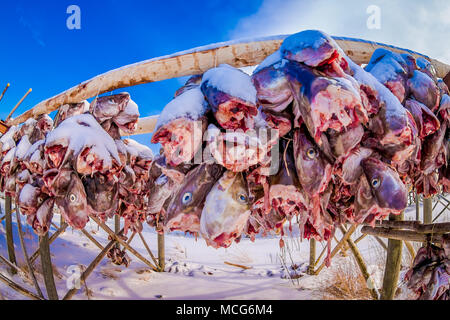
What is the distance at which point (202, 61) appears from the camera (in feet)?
1.64

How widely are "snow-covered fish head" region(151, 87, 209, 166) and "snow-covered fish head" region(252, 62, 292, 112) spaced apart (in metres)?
0.07

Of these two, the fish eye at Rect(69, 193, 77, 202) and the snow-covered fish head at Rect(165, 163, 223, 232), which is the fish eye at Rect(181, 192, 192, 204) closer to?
the snow-covered fish head at Rect(165, 163, 223, 232)

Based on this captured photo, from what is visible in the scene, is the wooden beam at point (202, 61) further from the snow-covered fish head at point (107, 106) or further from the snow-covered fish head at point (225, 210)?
the snow-covered fish head at point (225, 210)

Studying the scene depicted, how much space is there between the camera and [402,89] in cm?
49

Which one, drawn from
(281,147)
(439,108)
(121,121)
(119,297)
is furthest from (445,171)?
(119,297)

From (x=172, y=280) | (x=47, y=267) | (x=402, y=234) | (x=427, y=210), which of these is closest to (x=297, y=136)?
(x=402, y=234)

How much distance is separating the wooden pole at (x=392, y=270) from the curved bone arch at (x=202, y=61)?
767 millimetres

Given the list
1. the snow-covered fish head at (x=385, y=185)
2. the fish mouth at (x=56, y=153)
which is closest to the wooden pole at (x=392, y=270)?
the snow-covered fish head at (x=385, y=185)

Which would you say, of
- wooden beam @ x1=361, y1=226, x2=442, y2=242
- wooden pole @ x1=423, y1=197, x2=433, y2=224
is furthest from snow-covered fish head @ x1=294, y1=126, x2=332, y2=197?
wooden pole @ x1=423, y1=197, x2=433, y2=224

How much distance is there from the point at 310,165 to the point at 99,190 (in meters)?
0.56

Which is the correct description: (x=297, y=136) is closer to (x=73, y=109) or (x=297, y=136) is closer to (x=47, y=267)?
(x=73, y=109)

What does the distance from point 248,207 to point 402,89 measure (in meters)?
0.36
